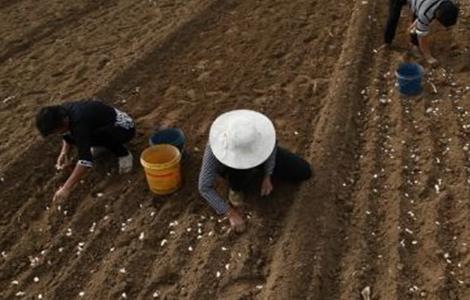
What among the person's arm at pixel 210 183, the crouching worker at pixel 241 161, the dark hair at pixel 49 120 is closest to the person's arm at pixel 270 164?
the crouching worker at pixel 241 161

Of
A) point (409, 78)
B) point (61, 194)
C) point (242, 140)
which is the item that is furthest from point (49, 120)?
point (409, 78)

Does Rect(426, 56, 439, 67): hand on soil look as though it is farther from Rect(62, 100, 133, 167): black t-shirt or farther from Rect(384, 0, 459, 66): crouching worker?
Rect(62, 100, 133, 167): black t-shirt

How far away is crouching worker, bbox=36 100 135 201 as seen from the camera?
4863mm

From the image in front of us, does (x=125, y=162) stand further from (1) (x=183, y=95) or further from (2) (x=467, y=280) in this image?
(2) (x=467, y=280)

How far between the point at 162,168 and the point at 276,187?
1.06 m

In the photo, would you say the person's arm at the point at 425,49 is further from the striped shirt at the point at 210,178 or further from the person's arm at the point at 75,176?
the person's arm at the point at 75,176

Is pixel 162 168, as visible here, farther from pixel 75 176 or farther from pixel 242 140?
pixel 242 140

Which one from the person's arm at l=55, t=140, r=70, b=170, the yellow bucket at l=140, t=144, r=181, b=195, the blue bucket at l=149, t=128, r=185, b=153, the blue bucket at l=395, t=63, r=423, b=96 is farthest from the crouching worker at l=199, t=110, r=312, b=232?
the blue bucket at l=395, t=63, r=423, b=96

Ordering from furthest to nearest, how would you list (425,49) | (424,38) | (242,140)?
(425,49)
(424,38)
(242,140)

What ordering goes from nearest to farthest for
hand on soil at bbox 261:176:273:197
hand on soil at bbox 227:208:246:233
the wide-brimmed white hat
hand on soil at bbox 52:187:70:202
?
the wide-brimmed white hat
hand on soil at bbox 227:208:246:233
hand on soil at bbox 261:176:273:197
hand on soil at bbox 52:187:70:202

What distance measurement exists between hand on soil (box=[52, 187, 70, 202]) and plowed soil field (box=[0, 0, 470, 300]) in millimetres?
90

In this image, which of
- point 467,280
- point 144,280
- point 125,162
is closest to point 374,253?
point 467,280

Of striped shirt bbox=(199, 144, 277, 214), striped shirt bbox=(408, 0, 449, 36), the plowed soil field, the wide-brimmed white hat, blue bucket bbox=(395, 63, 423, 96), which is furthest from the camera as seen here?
striped shirt bbox=(408, 0, 449, 36)

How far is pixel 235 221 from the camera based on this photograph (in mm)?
4824
